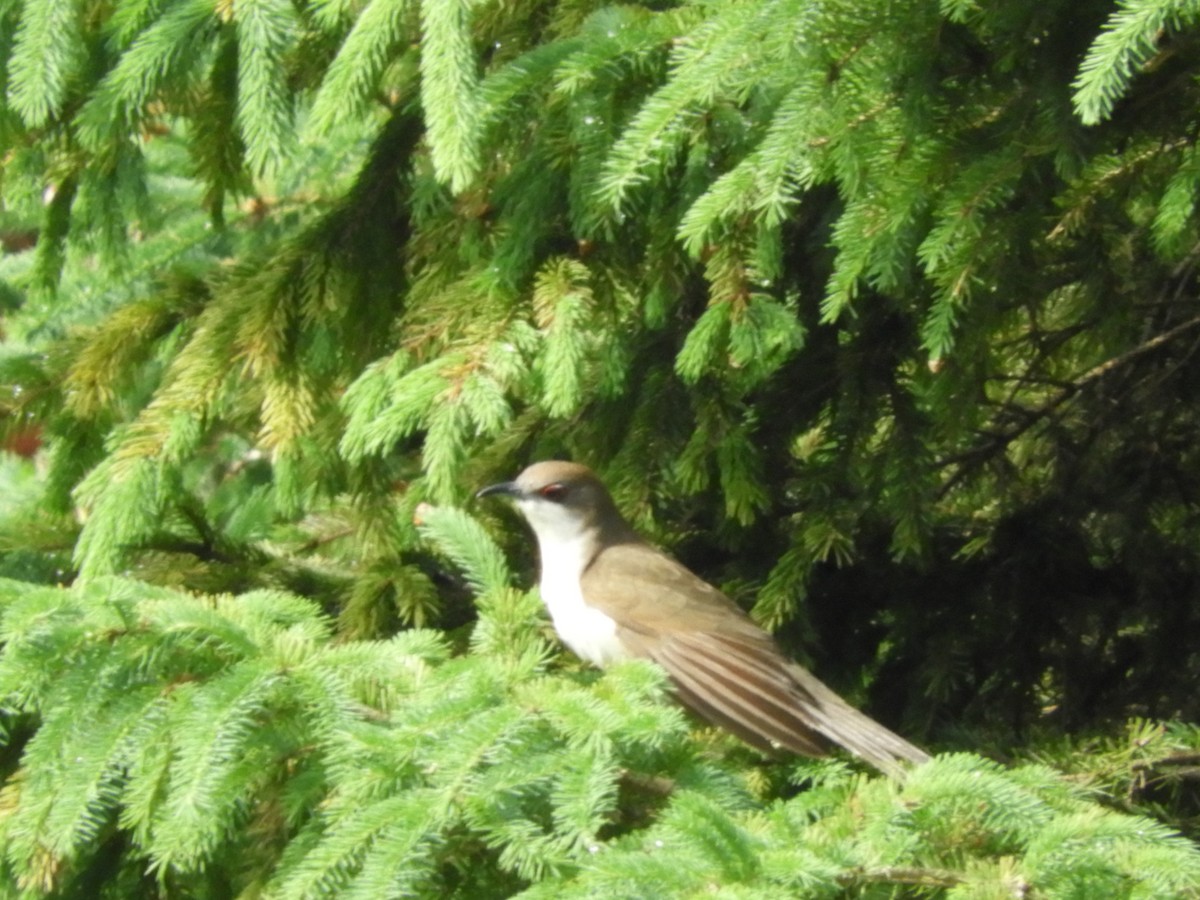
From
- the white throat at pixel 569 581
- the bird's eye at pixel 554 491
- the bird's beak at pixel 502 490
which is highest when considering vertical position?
the bird's eye at pixel 554 491

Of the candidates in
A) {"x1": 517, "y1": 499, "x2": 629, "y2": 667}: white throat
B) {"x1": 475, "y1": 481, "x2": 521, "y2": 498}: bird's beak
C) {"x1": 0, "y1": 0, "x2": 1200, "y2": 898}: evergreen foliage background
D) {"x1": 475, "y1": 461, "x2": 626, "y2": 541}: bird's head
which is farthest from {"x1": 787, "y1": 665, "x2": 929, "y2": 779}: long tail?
{"x1": 475, "y1": 481, "x2": 521, "y2": 498}: bird's beak

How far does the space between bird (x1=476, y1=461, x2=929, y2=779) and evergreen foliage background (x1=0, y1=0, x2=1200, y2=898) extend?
0.12 m

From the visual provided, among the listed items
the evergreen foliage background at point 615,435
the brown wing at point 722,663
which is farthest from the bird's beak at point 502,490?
the brown wing at point 722,663

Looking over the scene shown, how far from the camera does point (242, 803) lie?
113 inches

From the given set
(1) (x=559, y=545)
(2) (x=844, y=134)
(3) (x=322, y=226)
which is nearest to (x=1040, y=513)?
(1) (x=559, y=545)

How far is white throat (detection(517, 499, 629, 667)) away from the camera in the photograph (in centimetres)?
421

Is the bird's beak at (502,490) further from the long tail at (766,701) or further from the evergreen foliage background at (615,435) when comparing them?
the long tail at (766,701)

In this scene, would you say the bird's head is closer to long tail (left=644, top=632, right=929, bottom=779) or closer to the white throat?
the white throat

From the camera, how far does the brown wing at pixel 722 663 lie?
12.1ft

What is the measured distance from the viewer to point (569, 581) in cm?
436

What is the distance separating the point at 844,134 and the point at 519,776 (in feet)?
4.85

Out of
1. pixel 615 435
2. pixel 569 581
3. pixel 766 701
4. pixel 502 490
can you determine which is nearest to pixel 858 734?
pixel 766 701

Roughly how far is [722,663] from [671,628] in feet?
0.80

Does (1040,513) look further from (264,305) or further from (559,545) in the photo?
(264,305)
